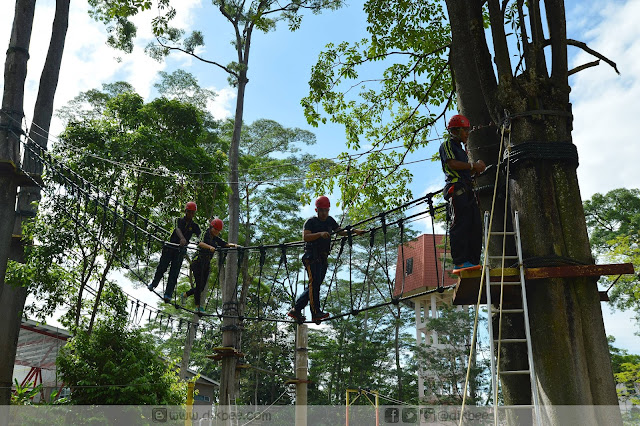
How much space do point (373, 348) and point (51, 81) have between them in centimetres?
1512

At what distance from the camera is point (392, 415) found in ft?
61.8

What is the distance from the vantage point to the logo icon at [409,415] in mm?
17922

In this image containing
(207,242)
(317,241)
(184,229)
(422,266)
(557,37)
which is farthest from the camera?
(422,266)

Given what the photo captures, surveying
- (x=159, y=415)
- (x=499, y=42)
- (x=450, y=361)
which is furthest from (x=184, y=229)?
(x=450, y=361)

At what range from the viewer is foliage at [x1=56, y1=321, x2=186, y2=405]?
7.76 metres

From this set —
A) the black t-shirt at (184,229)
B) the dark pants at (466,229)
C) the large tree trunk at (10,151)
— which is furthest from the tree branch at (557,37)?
the large tree trunk at (10,151)

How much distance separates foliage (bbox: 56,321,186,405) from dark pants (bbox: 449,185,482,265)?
556 centimetres

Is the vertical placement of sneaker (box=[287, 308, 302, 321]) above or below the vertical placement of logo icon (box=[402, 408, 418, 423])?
above

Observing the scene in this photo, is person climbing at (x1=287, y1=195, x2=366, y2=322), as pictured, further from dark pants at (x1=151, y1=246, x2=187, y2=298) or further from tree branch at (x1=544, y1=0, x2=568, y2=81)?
tree branch at (x1=544, y1=0, x2=568, y2=81)

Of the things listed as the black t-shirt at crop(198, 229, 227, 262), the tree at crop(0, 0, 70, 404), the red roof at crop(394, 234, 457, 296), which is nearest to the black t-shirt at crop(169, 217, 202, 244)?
the black t-shirt at crop(198, 229, 227, 262)

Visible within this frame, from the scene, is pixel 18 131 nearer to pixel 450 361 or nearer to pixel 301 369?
pixel 301 369

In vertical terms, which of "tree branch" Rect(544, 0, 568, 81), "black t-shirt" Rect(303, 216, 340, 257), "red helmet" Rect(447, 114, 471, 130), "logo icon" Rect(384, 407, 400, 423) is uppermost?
"tree branch" Rect(544, 0, 568, 81)

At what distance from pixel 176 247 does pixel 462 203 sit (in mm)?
3498

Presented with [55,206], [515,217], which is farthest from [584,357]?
[55,206]
